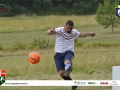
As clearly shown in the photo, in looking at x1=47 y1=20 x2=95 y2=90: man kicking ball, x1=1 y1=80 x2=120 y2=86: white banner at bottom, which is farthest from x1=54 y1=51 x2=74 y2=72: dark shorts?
x1=1 y1=80 x2=120 y2=86: white banner at bottom

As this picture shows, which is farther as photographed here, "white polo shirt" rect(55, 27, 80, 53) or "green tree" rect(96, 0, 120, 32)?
"green tree" rect(96, 0, 120, 32)

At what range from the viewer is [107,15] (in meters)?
52.2

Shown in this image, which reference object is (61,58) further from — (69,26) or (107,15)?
(107,15)

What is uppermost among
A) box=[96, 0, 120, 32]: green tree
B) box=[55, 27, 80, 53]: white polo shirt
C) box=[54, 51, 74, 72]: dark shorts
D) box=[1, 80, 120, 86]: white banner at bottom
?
box=[96, 0, 120, 32]: green tree

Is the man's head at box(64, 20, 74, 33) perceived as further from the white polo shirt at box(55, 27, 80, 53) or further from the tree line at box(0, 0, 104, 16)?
the tree line at box(0, 0, 104, 16)

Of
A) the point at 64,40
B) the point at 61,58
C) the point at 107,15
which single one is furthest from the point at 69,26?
the point at 107,15

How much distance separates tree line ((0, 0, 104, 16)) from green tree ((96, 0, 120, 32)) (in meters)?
22.3

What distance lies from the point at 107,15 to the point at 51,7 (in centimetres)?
3102

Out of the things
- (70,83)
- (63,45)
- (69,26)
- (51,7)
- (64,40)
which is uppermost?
(51,7)

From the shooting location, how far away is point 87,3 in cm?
7812

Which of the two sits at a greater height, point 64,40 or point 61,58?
point 64,40

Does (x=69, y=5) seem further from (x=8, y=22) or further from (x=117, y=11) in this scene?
(x=117, y=11)

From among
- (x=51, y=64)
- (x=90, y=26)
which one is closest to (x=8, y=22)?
(x=90, y=26)

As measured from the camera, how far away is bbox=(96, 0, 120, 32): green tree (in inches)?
2037
